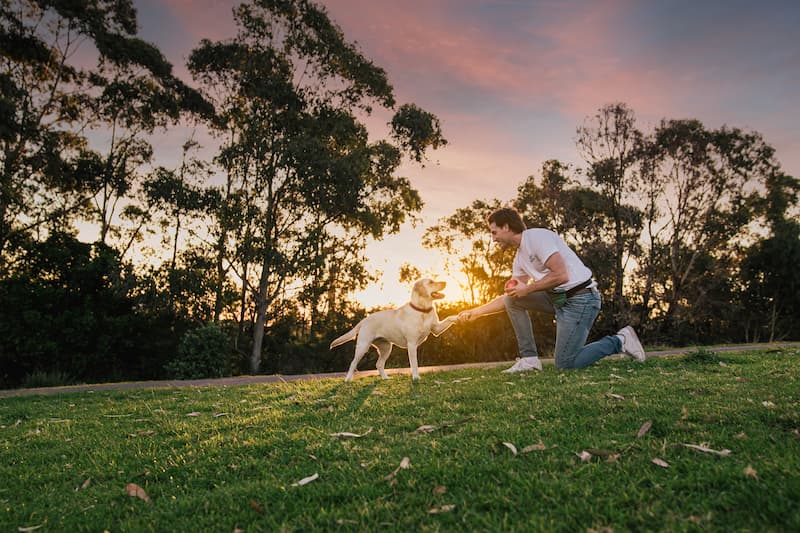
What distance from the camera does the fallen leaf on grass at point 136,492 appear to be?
8.52ft

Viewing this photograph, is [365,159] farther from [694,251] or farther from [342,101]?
[694,251]

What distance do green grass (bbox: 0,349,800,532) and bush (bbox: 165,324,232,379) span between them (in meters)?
8.03

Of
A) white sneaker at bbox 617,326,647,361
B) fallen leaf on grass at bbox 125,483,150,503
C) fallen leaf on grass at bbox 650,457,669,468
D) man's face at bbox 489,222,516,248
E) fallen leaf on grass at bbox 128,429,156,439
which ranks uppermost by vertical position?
man's face at bbox 489,222,516,248

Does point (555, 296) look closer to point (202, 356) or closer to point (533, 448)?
point (533, 448)

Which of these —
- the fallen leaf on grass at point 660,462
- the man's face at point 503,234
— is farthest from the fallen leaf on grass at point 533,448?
the man's face at point 503,234

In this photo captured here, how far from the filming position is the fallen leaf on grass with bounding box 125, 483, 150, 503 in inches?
102

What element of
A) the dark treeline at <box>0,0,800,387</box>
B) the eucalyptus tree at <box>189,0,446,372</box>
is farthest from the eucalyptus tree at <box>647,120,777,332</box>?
the eucalyptus tree at <box>189,0,446,372</box>

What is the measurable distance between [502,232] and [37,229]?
20.9 metres

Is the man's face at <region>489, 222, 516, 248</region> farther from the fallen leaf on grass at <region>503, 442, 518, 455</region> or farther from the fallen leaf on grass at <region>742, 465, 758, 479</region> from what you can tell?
the fallen leaf on grass at <region>742, 465, 758, 479</region>

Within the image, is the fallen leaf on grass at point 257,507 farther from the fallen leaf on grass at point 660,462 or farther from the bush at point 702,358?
the bush at point 702,358

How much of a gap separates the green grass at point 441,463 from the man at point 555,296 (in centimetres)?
135

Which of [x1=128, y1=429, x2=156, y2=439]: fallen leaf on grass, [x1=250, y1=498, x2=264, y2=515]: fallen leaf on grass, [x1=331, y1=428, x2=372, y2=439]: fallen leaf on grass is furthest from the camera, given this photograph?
[x1=128, y1=429, x2=156, y2=439]: fallen leaf on grass

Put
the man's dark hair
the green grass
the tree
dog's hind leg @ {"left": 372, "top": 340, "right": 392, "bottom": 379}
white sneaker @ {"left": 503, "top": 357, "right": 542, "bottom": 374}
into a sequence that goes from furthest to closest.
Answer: the tree → dog's hind leg @ {"left": 372, "top": 340, "right": 392, "bottom": 379} → the man's dark hair → white sneaker @ {"left": 503, "top": 357, "right": 542, "bottom": 374} → the green grass

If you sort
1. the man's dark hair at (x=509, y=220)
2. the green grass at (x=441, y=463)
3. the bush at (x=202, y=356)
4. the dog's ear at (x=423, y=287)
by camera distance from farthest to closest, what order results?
the bush at (x=202, y=356) < the man's dark hair at (x=509, y=220) < the dog's ear at (x=423, y=287) < the green grass at (x=441, y=463)
